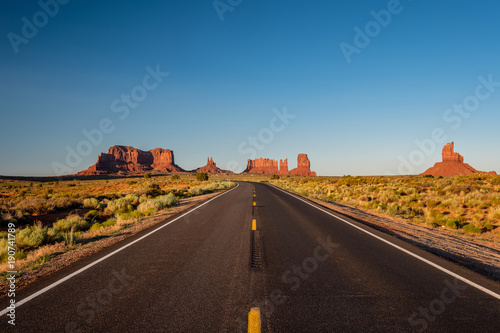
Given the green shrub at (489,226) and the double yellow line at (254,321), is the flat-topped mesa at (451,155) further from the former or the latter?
the double yellow line at (254,321)

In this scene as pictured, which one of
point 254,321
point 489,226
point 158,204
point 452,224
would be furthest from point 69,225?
point 489,226

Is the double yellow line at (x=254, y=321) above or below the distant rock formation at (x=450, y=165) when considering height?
below

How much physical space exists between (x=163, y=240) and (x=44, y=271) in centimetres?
285

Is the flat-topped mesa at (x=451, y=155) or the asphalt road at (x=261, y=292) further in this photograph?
the flat-topped mesa at (x=451, y=155)

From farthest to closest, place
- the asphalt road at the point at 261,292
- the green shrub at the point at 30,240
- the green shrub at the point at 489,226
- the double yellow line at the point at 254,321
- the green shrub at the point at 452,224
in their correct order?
the green shrub at the point at 452,224, the green shrub at the point at 489,226, the green shrub at the point at 30,240, the asphalt road at the point at 261,292, the double yellow line at the point at 254,321

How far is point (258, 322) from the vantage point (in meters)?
3.21

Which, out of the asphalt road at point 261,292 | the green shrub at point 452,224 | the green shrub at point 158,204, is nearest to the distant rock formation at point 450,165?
the green shrub at point 452,224

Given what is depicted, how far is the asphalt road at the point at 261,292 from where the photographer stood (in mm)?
3266

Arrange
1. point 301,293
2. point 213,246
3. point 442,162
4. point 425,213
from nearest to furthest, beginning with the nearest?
point 301,293, point 213,246, point 425,213, point 442,162

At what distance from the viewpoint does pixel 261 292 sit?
410 cm

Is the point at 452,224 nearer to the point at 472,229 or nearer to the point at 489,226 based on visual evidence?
the point at 472,229

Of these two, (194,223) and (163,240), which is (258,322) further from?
(194,223)

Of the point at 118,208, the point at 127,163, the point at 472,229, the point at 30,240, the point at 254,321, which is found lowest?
the point at 472,229

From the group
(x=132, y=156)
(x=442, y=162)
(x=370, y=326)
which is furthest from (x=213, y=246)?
(x=132, y=156)
